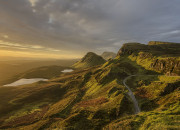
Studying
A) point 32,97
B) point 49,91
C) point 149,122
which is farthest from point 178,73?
point 32,97

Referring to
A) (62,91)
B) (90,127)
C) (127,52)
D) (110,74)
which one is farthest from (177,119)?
(127,52)

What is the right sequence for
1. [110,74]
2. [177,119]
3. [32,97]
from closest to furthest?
[177,119] < [110,74] < [32,97]

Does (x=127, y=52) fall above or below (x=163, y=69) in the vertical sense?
above

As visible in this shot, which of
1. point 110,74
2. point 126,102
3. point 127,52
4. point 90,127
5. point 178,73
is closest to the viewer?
point 90,127

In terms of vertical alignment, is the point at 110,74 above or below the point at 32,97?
above

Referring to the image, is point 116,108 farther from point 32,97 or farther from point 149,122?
point 32,97

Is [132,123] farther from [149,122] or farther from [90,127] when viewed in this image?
[90,127]

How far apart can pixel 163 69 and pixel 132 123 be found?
6414 cm

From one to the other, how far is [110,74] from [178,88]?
149 feet

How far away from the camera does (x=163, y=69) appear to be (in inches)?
2569

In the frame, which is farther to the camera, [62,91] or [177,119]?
[62,91]

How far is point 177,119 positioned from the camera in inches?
764

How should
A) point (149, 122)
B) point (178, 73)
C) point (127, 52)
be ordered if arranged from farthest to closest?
point (127, 52) < point (178, 73) < point (149, 122)

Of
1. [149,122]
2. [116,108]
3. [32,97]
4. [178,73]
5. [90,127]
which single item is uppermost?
[178,73]
